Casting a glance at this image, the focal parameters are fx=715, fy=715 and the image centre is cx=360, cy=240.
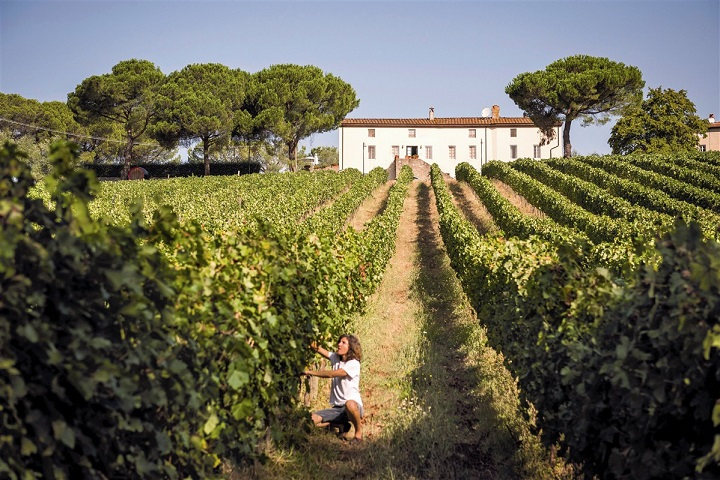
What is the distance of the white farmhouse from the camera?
7431 cm

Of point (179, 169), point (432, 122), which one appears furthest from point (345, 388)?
point (179, 169)

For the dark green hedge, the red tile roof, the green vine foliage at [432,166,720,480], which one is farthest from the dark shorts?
the red tile roof

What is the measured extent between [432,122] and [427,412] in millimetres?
68059

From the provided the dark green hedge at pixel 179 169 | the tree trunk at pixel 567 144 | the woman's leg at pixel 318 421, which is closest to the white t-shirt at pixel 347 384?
the woman's leg at pixel 318 421

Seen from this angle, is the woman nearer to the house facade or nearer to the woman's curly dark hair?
the woman's curly dark hair

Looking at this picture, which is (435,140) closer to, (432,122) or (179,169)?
(432,122)

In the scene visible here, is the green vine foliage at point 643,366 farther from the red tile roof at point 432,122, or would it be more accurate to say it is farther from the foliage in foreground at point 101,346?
the red tile roof at point 432,122

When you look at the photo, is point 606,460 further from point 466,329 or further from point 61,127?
point 61,127

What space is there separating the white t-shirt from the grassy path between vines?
44cm

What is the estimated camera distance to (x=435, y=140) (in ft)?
246

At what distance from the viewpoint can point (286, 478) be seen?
6695 mm

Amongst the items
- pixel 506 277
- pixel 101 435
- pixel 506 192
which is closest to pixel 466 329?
pixel 506 277

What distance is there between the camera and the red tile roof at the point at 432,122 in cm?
7450

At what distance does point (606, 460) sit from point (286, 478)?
2.97 metres
